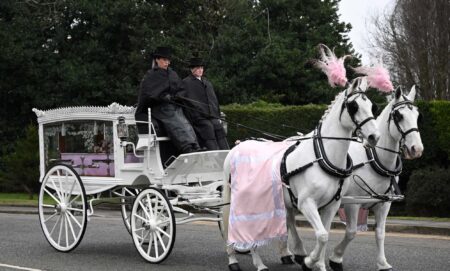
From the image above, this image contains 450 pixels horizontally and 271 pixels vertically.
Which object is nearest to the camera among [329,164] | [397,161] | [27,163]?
[329,164]

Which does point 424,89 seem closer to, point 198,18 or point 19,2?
point 198,18

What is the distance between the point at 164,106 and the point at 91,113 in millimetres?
1185

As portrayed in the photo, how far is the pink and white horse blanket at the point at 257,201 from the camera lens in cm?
793

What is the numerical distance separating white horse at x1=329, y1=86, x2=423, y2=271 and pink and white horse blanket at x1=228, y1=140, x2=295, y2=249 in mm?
878

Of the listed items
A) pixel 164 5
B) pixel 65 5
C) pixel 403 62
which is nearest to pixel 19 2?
pixel 65 5

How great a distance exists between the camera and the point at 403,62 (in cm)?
3600

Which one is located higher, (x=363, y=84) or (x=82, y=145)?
(x=363, y=84)

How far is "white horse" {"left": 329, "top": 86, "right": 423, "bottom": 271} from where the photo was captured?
807 cm

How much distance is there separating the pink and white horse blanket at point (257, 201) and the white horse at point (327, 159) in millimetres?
217

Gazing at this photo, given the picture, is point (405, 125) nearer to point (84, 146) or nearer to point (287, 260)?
point (287, 260)

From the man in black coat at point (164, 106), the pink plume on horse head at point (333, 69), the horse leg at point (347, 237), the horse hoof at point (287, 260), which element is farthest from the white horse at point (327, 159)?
the man in black coat at point (164, 106)

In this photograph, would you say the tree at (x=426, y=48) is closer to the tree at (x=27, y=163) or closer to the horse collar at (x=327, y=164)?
the tree at (x=27, y=163)

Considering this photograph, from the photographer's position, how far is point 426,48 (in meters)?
35.3

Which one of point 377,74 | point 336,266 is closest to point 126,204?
point 336,266
